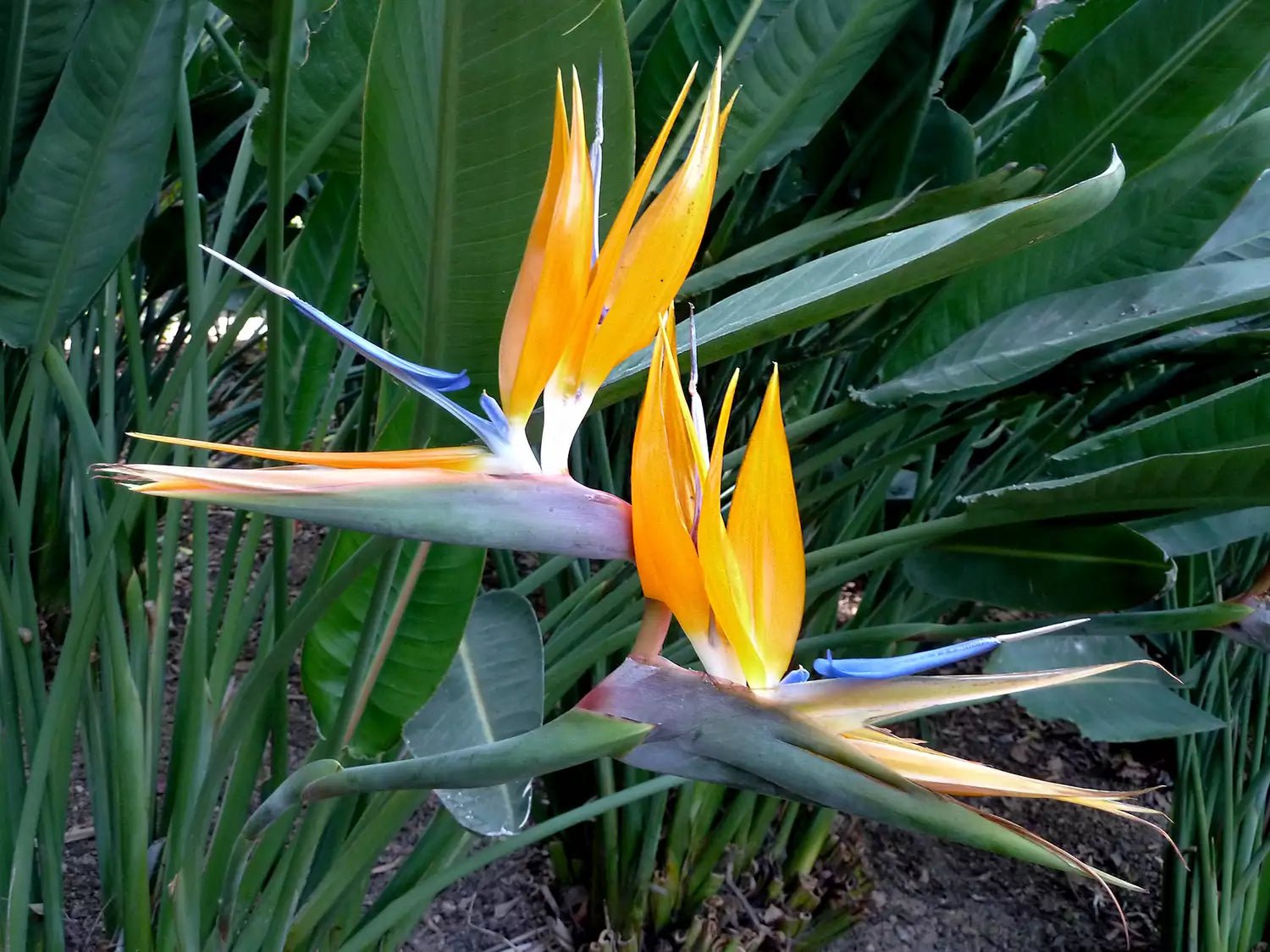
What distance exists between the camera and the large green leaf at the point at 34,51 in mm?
545

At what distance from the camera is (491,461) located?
0.87 ft

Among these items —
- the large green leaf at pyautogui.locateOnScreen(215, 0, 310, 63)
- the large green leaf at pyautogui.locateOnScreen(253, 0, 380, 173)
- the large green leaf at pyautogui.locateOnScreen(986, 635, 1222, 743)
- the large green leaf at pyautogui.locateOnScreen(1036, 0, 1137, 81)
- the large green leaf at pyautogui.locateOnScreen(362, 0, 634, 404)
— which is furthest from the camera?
the large green leaf at pyautogui.locateOnScreen(986, 635, 1222, 743)

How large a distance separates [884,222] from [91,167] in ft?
1.55

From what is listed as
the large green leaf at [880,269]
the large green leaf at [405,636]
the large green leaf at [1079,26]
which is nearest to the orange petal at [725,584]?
the large green leaf at [880,269]

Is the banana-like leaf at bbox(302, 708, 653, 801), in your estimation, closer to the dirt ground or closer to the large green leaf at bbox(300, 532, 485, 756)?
the large green leaf at bbox(300, 532, 485, 756)

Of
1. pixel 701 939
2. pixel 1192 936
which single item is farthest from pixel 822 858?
pixel 1192 936

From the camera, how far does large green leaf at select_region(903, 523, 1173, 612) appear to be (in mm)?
605

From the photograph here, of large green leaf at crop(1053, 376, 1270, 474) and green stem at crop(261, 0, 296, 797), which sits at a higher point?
green stem at crop(261, 0, 296, 797)

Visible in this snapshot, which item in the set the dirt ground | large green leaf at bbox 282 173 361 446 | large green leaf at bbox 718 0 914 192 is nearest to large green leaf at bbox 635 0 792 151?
large green leaf at bbox 718 0 914 192

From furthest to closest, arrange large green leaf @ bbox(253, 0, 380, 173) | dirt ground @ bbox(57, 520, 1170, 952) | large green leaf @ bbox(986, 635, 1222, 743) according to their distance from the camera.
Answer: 1. dirt ground @ bbox(57, 520, 1170, 952)
2. large green leaf @ bbox(986, 635, 1222, 743)
3. large green leaf @ bbox(253, 0, 380, 173)

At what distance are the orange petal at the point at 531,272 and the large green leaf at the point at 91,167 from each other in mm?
357

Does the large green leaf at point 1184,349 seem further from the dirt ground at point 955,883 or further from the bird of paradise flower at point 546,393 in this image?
the dirt ground at point 955,883

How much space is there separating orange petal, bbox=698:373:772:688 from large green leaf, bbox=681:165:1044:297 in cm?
34

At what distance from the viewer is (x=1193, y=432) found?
606 mm
